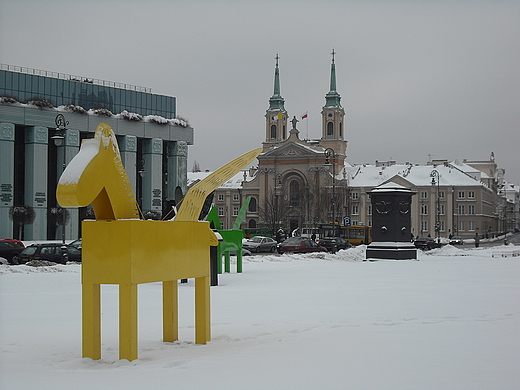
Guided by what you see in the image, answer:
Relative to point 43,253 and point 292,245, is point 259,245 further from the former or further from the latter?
point 43,253

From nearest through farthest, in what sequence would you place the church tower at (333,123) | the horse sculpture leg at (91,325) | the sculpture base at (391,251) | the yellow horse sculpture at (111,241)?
1. the yellow horse sculpture at (111,241)
2. the horse sculpture leg at (91,325)
3. the sculpture base at (391,251)
4. the church tower at (333,123)

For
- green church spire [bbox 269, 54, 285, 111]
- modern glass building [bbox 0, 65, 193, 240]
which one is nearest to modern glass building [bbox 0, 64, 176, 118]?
modern glass building [bbox 0, 65, 193, 240]

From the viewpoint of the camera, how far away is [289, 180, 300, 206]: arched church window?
109319 mm

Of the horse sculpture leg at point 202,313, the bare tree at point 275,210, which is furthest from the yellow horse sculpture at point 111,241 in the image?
the bare tree at point 275,210

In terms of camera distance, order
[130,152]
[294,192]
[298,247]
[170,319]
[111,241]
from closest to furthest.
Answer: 1. [111,241]
2. [170,319]
3. [298,247]
4. [130,152]
5. [294,192]

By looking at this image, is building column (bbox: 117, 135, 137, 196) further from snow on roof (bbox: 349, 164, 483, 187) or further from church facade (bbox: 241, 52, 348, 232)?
snow on roof (bbox: 349, 164, 483, 187)

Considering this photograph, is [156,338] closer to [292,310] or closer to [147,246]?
[147,246]

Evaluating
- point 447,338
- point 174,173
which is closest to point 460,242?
point 174,173

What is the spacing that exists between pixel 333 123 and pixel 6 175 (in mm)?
70891

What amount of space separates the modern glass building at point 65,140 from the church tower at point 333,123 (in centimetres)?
4709

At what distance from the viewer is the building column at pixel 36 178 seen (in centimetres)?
6138

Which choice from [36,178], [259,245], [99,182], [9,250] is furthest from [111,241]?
[36,178]

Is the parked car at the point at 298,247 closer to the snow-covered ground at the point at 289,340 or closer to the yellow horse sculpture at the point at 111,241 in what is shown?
the snow-covered ground at the point at 289,340

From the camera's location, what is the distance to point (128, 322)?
9359 millimetres
